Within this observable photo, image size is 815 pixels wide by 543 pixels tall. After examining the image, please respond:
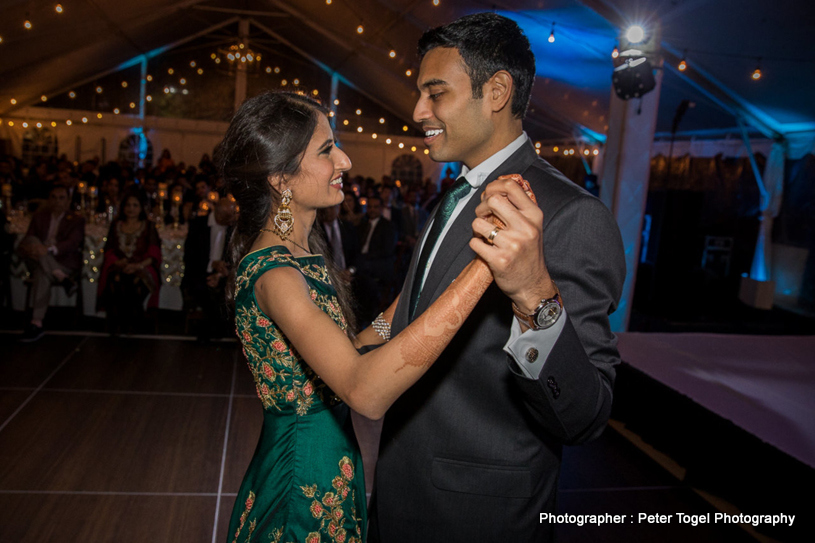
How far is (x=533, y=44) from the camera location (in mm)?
7586

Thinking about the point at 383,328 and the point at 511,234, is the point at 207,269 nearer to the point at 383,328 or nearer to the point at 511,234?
the point at 383,328

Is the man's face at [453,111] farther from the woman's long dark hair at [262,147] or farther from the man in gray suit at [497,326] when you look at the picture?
the woman's long dark hair at [262,147]

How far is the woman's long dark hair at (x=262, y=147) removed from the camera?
Answer: 153 cm

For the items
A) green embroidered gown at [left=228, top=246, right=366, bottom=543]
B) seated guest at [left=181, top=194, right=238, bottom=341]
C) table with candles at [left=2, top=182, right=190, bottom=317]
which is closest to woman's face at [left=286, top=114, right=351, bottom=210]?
green embroidered gown at [left=228, top=246, right=366, bottom=543]

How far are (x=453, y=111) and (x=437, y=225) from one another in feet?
0.97

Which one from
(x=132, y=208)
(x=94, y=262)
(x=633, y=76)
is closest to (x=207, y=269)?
(x=132, y=208)

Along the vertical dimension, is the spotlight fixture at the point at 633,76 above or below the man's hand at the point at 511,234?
above

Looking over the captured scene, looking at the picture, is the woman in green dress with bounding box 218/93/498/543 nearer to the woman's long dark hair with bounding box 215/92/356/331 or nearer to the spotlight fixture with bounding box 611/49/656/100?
the woman's long dark hair with bounding box 215/92/356/331

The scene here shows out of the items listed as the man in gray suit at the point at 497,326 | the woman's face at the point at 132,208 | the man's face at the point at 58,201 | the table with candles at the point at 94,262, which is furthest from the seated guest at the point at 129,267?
the man in gray suit at the point at 497,326

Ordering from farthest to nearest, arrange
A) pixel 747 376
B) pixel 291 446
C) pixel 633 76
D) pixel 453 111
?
pixel 633 76
pixel 747 376
pixel 291 446
pixel 453 111

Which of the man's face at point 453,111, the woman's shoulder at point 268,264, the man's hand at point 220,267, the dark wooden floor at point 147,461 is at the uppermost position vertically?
the man's face at point 453,111

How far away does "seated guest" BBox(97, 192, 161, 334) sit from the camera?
5230 millimetres

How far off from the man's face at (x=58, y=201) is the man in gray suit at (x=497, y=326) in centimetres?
516

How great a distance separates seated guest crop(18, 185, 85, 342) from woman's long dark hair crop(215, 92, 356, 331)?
14.6 feet
